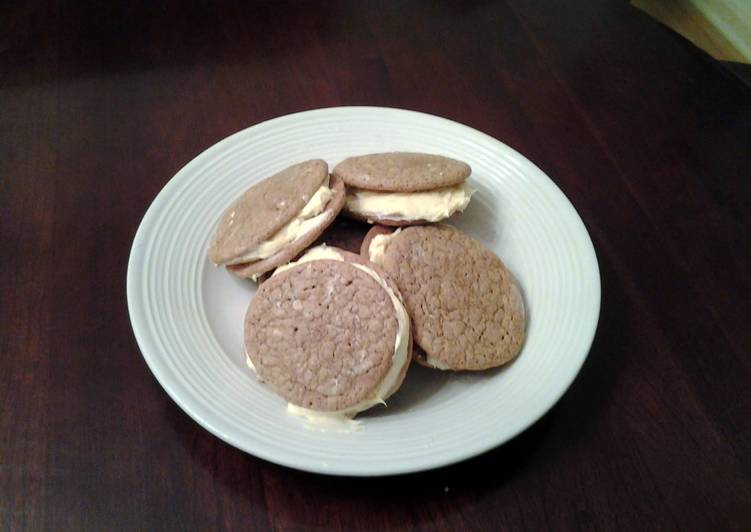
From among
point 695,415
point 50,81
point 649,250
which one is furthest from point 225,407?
point 50,81

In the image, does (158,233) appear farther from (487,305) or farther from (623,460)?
(623,460)

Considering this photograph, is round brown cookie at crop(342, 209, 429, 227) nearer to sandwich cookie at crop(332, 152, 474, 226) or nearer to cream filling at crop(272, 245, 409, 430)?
sandwich cookie at crop(332, 152, 474, 226)

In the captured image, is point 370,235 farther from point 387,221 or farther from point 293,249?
point 293,249

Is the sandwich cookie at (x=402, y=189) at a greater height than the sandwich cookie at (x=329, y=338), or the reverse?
the sandwich cookie at (x=402, y=189)

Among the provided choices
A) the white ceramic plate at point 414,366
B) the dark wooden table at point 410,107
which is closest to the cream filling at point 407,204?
the white ceramic plate at point 414,366

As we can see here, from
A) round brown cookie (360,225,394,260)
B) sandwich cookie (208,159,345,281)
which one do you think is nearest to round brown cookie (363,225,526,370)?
round brown cookie (360,225,394,260)

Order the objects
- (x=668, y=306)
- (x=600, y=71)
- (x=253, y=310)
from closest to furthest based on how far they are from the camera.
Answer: (x=253, y=310) → (x=668, y=306) → (x=600, y=71)

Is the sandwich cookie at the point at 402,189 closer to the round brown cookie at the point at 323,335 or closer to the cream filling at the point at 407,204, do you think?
the cream filling at the point at 407,204
